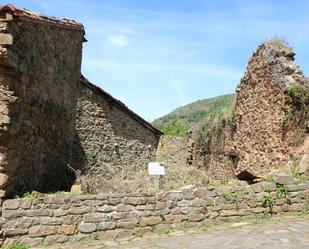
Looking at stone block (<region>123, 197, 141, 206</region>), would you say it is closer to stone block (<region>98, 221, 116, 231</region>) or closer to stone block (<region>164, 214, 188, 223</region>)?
stone block (<region>98, 221, 116, 231</region>)

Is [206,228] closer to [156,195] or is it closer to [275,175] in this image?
[156,195]

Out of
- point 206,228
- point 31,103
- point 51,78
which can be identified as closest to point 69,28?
point 51,78

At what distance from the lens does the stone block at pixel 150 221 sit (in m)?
8.74

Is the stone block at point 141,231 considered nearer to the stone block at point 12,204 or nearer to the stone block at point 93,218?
the stone block at point 93,218

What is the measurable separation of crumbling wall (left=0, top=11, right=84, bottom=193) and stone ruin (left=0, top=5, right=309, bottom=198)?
20mm

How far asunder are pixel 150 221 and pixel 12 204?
2.66m

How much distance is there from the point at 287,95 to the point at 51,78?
5981mm

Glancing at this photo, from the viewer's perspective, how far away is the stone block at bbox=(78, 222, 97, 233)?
8.46 meters

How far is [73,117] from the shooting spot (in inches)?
516

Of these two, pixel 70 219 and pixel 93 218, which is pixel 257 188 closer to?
pixel 93 218

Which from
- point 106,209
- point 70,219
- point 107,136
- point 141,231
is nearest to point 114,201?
point 106,209

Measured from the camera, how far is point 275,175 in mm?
9539

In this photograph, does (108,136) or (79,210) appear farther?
(108,136)

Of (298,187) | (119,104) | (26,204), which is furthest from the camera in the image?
(119,104)
